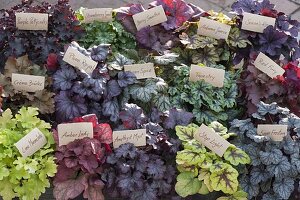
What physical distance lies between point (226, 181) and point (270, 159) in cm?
21

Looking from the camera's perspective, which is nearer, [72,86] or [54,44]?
[72,86]

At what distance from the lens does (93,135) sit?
6.84 ft

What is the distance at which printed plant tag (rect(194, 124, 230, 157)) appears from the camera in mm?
2061

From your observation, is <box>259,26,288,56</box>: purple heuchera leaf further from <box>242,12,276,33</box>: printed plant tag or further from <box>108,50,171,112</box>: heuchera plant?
<box>108,50,171,112</box>: heuchera plant

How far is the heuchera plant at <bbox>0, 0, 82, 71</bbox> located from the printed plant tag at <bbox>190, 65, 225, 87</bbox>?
0.65m

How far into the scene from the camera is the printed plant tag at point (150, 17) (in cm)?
271

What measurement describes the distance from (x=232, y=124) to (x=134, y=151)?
0.47m

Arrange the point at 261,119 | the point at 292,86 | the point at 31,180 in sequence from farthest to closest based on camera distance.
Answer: the point at 292,86, the point at 261,119, the point at 31,180

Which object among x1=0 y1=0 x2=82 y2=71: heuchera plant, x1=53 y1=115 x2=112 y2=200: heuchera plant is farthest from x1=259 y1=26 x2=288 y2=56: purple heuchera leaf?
x1=53 y1=115 x2=112 y2=200: heuchera plant

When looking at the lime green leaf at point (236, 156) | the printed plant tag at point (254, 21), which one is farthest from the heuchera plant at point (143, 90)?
the printed plant tag at point (254, 21)

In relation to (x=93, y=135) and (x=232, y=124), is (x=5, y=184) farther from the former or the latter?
(x=232, y=124)

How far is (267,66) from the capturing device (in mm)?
2494

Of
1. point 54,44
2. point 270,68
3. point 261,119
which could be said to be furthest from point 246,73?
point 54,44

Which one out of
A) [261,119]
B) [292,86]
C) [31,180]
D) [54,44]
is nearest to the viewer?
[31,180]
